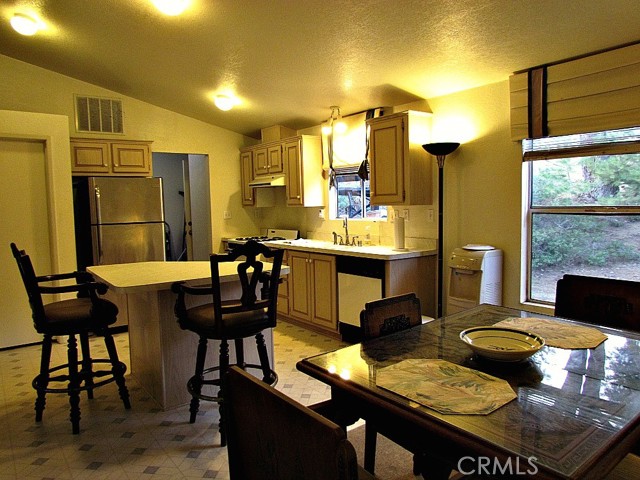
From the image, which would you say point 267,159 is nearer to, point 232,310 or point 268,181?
point 268,181

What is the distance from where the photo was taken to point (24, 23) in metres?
3.62

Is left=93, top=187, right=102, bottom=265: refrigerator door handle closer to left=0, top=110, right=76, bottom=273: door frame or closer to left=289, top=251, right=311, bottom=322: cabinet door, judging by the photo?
left=0, top=110, right=76, bottom=273: door frame

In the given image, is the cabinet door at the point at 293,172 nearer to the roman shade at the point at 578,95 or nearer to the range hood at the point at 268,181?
the range hood at the point at 268,181

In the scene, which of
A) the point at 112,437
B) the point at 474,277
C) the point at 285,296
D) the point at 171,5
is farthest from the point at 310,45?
the point at 112,437

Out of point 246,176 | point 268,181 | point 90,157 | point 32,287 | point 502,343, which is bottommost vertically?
point 502,343

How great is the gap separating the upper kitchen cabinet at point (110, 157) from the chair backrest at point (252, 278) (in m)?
3.10

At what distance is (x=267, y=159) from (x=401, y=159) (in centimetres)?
221

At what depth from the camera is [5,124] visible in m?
4.16

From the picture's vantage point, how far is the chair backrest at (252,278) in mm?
2262

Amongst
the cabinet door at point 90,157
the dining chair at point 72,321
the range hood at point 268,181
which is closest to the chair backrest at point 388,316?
the dining chair at point 72,321

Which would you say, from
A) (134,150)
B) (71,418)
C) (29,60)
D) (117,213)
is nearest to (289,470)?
(71,418)

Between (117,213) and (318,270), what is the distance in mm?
2187

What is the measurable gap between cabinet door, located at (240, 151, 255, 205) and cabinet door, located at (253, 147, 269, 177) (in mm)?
100

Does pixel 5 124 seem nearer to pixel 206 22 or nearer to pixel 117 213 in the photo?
pixel 117 213
